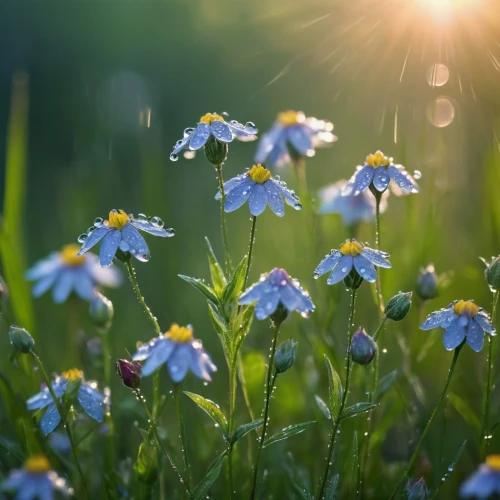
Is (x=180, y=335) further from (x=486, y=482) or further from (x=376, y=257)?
(x=486, y=482)

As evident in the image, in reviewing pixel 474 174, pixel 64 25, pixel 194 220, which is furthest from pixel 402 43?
pixel 64 25

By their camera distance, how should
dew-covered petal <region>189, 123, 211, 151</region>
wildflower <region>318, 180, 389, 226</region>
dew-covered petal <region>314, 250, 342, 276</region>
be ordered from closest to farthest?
dew-covered petal <region>314, 250, 342, 276</region>
dew-covered petal <region>189, 123, 211, 151</region>
wildflower <region>318, 180, 389, 226</region>

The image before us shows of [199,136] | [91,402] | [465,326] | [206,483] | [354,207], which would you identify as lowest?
[206,483]

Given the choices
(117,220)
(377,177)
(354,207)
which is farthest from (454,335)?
(354,207)

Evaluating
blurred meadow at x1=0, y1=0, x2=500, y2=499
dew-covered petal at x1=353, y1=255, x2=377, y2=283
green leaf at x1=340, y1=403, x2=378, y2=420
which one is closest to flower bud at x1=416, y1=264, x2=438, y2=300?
blurred meadow at x1=0, y1=0, x2=500, y2=499

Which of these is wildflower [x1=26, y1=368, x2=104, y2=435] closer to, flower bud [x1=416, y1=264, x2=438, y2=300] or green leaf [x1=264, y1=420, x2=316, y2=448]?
green leaf [x1=264, y1=420, x2=316, y2=448]

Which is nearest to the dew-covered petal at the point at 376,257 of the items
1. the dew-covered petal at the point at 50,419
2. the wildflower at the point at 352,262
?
the wildflower at the point at 352,262

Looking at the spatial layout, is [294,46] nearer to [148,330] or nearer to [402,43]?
[402,43]
